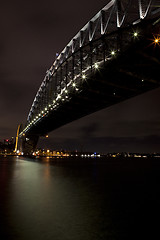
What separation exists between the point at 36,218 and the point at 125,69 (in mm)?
15810

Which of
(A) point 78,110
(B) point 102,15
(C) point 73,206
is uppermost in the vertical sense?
(B) point 102,15

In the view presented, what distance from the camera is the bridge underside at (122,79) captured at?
16.9m

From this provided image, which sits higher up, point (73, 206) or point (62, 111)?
point (62, 111)

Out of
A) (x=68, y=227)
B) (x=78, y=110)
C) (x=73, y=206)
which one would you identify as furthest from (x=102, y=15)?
(x=68, y=227)

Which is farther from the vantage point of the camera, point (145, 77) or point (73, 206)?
point (145, 77)

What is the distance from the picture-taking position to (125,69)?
→ 1964 cm

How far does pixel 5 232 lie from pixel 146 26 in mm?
14806

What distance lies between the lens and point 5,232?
18.0 feet

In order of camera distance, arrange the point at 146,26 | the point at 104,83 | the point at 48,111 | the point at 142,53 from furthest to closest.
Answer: the point at 48,111 < the point at 104,83 < the point at 142,53 < the point at 146,26

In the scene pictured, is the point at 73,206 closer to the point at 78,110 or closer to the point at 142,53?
the point at 142,53

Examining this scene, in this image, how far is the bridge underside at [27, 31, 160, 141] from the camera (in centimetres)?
1686

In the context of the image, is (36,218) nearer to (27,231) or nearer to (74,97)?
(27,231)

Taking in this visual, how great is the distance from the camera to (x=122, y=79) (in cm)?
2214

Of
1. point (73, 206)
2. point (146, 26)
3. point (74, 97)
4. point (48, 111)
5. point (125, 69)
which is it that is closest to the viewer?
point (73, 206)
